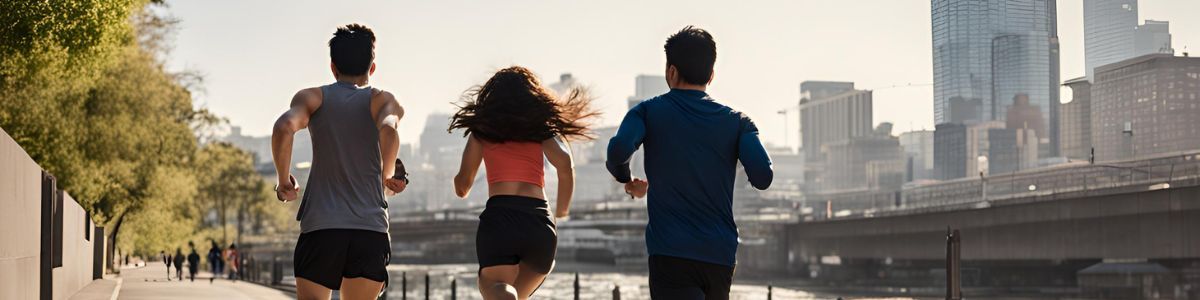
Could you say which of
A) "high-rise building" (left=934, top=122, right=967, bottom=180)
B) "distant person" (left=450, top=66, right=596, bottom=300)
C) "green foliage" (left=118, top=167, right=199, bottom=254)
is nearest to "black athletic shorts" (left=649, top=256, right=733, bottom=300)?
"distant person" (left=450, top=66, right=596, bottom=300)

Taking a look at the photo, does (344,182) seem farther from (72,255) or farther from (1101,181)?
(1101,181)

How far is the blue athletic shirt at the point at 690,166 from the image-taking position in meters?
6.74

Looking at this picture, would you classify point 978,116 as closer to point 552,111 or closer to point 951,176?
point 951,176

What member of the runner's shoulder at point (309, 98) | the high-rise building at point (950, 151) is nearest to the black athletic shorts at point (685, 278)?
the runner's shoulder at point (309, 98)

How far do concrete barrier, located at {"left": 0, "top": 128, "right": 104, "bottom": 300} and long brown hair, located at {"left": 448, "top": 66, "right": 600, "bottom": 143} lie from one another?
6.92 meters

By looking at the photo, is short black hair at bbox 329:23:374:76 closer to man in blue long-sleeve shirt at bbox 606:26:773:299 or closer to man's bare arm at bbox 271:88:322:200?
man's bare arm at bbox 271:88:322:200

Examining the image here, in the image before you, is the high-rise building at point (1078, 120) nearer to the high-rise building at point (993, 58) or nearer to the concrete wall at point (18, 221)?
the high-rise building at point (993, 58)

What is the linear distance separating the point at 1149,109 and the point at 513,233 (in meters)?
111

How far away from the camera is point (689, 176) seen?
22.3ft

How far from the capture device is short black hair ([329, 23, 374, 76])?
25.5 feet

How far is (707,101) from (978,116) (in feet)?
556

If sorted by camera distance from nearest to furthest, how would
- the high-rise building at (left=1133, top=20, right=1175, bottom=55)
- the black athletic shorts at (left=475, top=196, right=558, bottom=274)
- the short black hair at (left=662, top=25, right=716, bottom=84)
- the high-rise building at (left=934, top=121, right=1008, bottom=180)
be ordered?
1. the short black hair at (left=662, top=25, right=716, bottom=84)
2. the black athletic shorts at (left=475, top=196, right=558, bottom=274)
3. the high-rise building at (left=1133, top=20, right=1175, bottom=55)
4. the high-rise building at (left=934, top=121, right=1008, bottom=180)

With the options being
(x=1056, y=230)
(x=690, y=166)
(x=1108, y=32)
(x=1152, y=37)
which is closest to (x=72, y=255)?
(x=690, y=166)

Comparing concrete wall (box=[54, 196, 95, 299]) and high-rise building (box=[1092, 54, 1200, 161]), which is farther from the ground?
high-rise building (box=[1092, 54, 1200, 161])
